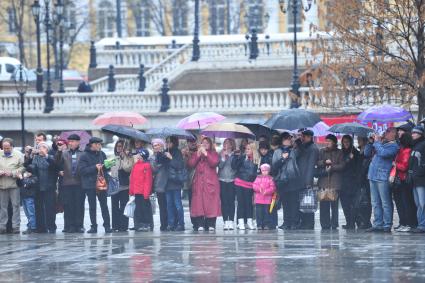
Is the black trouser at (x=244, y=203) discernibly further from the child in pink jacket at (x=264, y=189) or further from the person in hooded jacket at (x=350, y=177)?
the person in hooded jacket at (x=350, y=177)

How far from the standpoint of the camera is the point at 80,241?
22969mm

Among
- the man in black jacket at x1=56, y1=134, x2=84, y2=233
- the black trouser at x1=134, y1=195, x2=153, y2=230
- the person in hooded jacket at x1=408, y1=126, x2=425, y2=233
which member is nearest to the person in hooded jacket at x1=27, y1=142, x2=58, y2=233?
the man in black jacket at x1=56, y1=134, x2=84, y2=233

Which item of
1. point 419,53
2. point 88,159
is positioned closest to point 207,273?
point 88,159

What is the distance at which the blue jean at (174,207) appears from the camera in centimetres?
2474

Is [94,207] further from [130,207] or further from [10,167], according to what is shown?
[10,167]

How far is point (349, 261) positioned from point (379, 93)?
1007 cm

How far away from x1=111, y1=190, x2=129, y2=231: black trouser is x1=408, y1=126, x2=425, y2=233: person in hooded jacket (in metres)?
4.63

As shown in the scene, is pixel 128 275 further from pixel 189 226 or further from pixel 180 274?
pixel 189 226

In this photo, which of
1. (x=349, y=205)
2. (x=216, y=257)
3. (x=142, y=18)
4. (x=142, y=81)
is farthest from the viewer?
(x=142, y=18)

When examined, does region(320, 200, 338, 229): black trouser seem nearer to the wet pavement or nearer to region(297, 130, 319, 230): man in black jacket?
region(297, 130, 319, 230): man in black jacket

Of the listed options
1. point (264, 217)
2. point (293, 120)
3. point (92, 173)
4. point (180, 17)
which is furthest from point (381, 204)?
point (180, 17)

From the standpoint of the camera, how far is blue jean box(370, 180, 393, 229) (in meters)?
23.2

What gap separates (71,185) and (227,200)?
92.9 inches

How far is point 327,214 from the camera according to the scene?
24.2 metres
